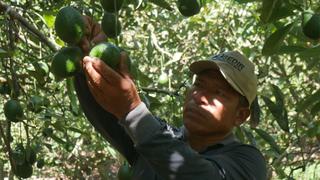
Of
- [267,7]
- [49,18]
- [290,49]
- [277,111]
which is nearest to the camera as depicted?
[267,7]

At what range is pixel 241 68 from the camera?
194 centimetres

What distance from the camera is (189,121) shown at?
5.87 feet

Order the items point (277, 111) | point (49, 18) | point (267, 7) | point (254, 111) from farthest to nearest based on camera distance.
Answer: point (277, 111), point (49, 18), point (254, 111), point (267, 7)

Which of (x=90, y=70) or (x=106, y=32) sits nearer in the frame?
(x=90, y=70)

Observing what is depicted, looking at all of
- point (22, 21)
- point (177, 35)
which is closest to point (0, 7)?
point (22, 21)

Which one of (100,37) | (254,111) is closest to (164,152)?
(100,37)

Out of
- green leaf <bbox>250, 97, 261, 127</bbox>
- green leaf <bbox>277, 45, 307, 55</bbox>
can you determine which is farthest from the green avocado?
green leaf <bbox>277, 45, 307, 55</bbox>

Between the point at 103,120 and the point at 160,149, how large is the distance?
1.64ft

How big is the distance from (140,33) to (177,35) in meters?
0.37

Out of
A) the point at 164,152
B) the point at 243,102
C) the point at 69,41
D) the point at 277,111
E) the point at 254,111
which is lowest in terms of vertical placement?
the point at 277,111

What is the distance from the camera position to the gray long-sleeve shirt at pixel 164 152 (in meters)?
1.39

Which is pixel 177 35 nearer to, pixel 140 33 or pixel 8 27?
pixel 140 33

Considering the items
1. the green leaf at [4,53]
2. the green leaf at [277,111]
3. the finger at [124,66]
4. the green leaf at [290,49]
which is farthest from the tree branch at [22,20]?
the green leaf at [277,111]

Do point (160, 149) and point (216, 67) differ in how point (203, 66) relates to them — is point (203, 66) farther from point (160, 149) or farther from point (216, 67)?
point (160, 149)
